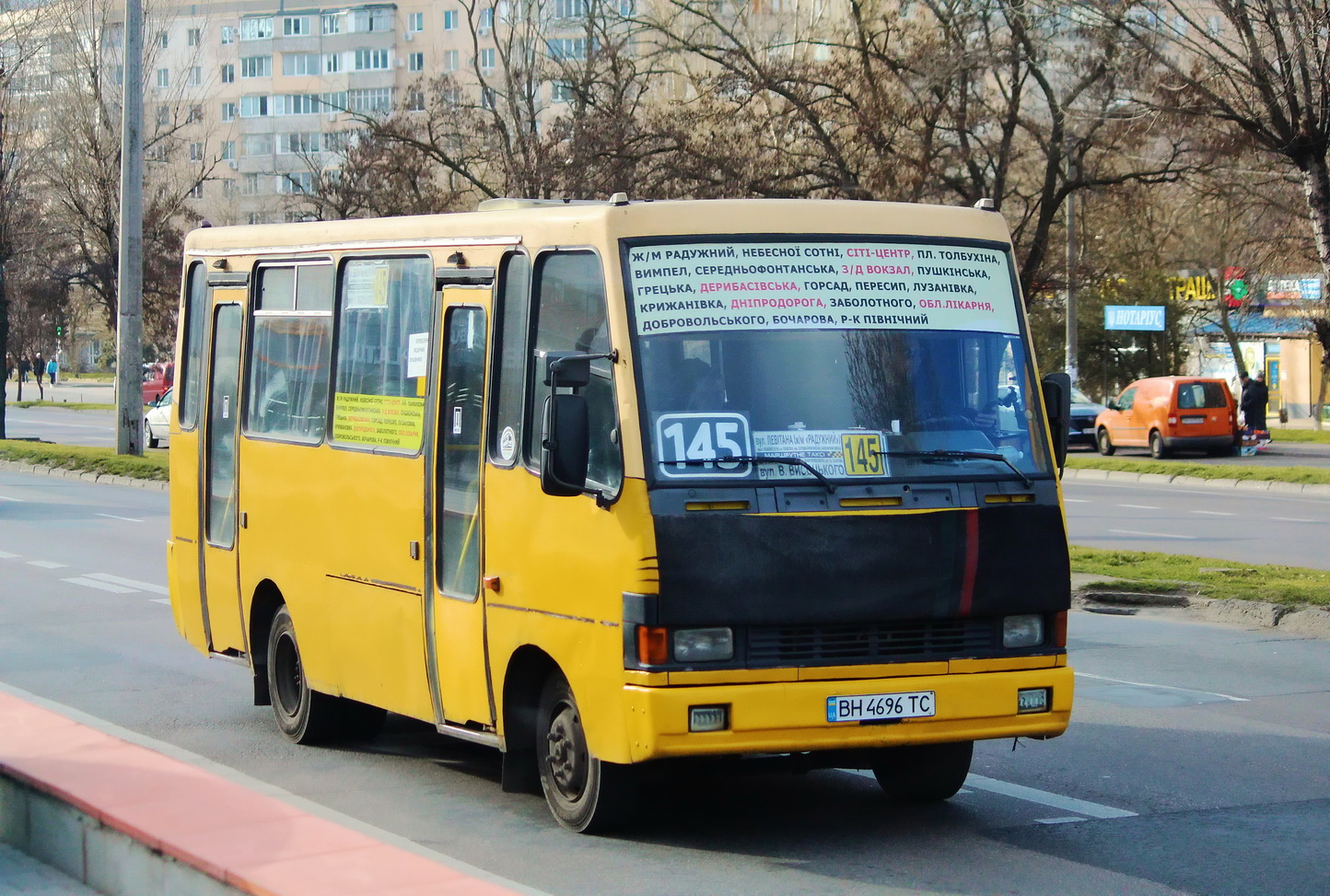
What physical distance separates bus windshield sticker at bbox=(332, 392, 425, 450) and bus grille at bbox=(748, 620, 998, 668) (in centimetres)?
219

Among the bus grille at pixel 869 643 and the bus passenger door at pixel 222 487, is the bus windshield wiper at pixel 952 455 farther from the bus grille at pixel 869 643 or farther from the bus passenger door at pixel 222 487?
the bus passenger door at pixel 222 487

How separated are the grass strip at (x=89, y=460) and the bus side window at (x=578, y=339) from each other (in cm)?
2332

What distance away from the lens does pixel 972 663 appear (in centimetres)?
691

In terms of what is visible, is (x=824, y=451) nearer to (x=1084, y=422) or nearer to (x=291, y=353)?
(x=291, y=353)

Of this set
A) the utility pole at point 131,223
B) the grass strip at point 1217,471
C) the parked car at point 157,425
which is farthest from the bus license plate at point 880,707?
the parked car at point 157,425

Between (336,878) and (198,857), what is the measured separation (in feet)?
1.82

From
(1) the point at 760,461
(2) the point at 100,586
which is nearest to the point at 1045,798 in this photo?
(1) the point at 760,461

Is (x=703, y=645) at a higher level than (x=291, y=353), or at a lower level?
lower

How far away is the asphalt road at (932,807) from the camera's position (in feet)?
21.3

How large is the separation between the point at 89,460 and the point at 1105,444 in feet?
72.6

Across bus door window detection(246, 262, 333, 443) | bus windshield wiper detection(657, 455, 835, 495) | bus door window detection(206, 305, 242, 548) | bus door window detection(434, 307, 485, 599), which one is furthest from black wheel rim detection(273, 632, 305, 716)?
bus windshield wiper detection(657, 455, 835, 495)

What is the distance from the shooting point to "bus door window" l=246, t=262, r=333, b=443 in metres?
9.17

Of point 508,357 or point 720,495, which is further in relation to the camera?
point 508,357

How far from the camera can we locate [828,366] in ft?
22.7
